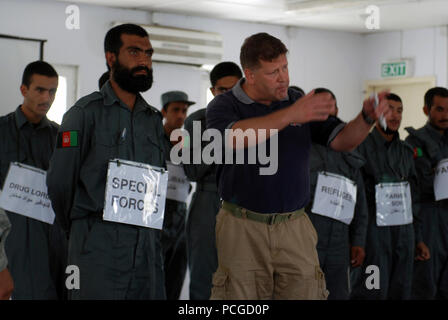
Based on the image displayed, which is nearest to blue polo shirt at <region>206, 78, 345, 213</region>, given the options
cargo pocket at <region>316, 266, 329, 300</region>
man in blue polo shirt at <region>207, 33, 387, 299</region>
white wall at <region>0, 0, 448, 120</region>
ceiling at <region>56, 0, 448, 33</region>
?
man in blue polo shirt at <region>207, 33, 387, 299</region>

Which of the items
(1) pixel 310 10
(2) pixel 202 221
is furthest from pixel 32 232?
(1) pixel 310 10

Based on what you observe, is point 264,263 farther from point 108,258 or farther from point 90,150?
point 90,150

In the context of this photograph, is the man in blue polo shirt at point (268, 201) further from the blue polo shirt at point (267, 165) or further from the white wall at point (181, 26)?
the white wall at point (181, 26)

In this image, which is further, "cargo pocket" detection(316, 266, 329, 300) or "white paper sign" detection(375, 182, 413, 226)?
"white paper sign" detection(375, 182, 413, 226)

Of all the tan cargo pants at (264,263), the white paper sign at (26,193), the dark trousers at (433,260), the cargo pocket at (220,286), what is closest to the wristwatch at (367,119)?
the tan cargo pants at (264,263)

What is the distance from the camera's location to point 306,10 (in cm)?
734

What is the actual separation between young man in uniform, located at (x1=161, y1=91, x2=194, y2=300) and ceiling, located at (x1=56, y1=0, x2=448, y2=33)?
5.53 ft

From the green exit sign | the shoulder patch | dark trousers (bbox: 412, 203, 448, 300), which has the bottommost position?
dark trousers (bbox: 412, 203, 448, 300)

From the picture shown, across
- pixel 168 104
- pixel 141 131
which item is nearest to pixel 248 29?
pixel 168 104

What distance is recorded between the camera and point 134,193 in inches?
137

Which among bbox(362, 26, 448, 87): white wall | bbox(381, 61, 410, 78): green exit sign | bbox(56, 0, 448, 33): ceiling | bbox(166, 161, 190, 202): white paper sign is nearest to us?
bbox(166, 161, 190, 202): white paper sign

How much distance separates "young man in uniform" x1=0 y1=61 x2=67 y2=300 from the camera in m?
4.34

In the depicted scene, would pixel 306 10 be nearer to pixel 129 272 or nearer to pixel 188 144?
pixel 188 144

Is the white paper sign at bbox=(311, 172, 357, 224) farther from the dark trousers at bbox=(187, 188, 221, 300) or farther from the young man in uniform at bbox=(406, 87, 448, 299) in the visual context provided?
the young man in uniform at bbox=(406, 87, 448, 299)
